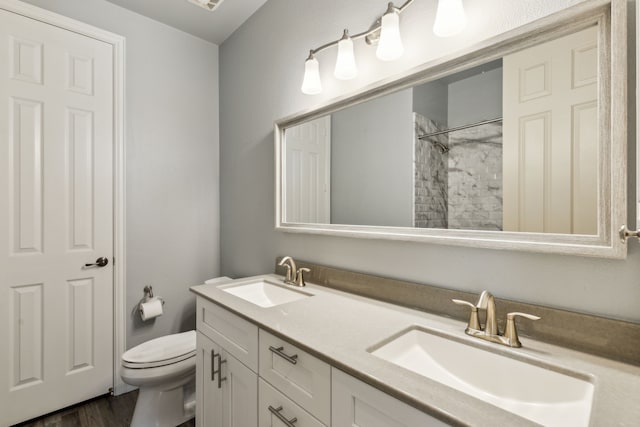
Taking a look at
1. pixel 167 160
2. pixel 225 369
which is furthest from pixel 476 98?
pixel 167 160

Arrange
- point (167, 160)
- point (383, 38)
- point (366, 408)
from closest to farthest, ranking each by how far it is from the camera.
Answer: point (366, 408), point (383, 38), point (167, 160)

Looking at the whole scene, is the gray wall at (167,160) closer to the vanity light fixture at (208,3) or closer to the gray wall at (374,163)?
the vanity light fixture at (208,3)

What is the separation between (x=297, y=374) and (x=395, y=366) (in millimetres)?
332

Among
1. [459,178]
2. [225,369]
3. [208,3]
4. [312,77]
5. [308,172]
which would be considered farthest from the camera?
[208,3]

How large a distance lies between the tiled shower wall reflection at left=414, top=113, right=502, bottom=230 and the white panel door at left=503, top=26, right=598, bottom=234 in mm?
35

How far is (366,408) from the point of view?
73 cm

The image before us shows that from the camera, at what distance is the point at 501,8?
Answer: 98 centimetres

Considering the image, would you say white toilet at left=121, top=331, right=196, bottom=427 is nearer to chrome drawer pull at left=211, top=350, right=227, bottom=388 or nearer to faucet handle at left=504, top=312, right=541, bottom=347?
chrome drawer pull at left=211, top=350, right=227, bottom=388

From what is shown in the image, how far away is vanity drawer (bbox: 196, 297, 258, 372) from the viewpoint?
1.13 metres

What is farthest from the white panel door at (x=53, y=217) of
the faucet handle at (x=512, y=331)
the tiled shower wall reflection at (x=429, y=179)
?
the faucet handle at (x=512, y=331)

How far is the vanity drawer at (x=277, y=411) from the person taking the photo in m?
0.89

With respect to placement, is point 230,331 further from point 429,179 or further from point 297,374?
point 429,179

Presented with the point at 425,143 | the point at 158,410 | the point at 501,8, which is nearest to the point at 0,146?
the point at 158,410

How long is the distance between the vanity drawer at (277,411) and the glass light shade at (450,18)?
1274 millimetres
